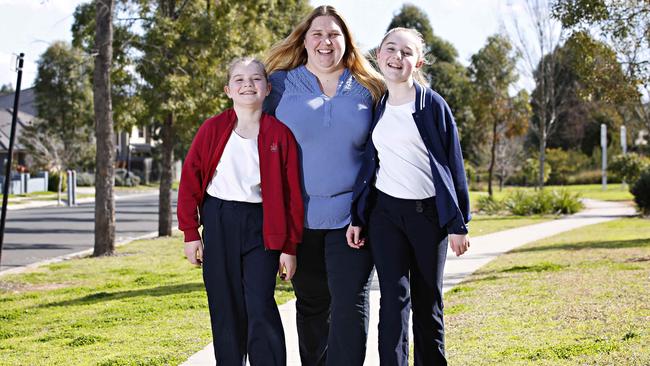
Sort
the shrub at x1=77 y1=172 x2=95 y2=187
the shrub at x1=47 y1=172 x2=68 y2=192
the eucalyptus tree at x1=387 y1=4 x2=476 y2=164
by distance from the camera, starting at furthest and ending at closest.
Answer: the shrub at x1=77 y1=172 x2=95 y2=187 → the shrub at x1=47 y1=172 x2=68 y2=192 → the eucalyptus tree at x1=387 y1=4 x2=476 y2=164

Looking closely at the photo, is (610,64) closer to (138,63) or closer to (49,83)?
(138,63)

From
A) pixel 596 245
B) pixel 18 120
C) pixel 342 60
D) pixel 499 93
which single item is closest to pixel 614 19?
pixel 596 245

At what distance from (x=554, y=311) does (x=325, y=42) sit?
3997mm

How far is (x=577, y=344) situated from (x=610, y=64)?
28.2 feet

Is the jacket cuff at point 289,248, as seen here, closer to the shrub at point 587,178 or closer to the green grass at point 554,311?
the green grass at point 554,311

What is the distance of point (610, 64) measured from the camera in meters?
13.8

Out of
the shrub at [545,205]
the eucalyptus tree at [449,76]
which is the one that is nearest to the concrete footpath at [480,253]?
the shrub at [545,205]

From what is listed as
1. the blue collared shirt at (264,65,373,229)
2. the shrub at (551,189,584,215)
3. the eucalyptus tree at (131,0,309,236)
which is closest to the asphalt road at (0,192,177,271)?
the eucalyptus tree at (131,0,309,236)

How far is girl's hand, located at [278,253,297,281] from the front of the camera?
15.4 feet

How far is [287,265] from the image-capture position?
185 inches

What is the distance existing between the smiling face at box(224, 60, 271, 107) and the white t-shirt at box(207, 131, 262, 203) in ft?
0.67

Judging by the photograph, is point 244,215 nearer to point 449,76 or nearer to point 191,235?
point 191,235

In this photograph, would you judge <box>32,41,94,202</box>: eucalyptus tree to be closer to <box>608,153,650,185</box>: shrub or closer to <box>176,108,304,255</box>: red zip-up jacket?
<box>608,153,650,185</box>: shrub

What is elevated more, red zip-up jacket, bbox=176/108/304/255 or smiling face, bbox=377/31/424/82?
smiling face, bbox=377/31/424/82
